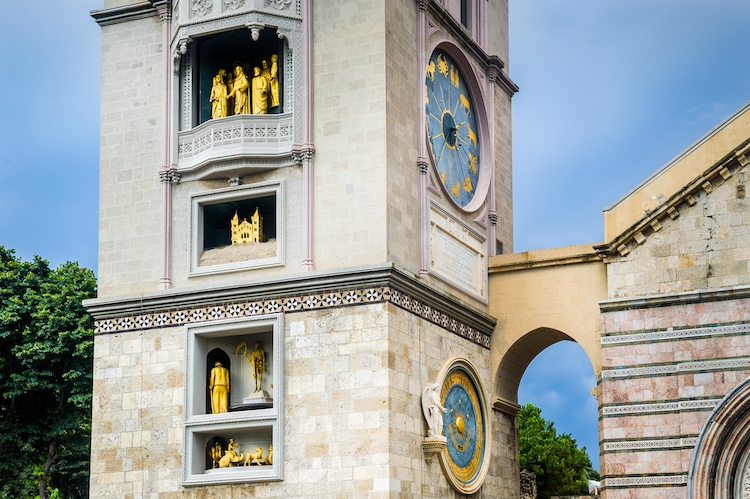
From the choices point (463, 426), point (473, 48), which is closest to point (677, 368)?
point (463, 426)

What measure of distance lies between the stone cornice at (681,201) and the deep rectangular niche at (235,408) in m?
6.26

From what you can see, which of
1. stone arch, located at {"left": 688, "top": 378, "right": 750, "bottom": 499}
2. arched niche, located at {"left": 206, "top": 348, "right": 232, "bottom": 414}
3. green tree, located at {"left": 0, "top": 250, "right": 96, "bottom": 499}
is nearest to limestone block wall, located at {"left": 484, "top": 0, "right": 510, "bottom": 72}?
arched niche, located at {"left": 206, "top": 348, "right": 232, "bottom": 414}

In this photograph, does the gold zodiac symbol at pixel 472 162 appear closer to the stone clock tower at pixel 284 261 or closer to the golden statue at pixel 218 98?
the stone clock tower at pixel 284 261

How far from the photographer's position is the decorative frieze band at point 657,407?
2281 cm

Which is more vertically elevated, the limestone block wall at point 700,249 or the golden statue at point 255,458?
the limestone block wall at point 700,249

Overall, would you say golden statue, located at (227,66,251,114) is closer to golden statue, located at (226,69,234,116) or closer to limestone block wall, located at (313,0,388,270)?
golden statue, located at (226,69,234,116)

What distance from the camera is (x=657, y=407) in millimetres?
23125

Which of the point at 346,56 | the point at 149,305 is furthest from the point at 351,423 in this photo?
the point at 346,56

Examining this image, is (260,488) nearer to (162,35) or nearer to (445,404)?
(445,404)

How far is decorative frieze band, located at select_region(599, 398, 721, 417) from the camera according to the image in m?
22.8

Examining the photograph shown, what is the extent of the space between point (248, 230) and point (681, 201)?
24.9 feet

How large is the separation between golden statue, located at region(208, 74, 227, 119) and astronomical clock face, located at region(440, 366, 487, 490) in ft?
20.2

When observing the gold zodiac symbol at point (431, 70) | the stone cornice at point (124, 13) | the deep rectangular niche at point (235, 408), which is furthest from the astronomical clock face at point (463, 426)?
the stone cornice at point (124, 13)

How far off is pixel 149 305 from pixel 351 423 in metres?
4.42
